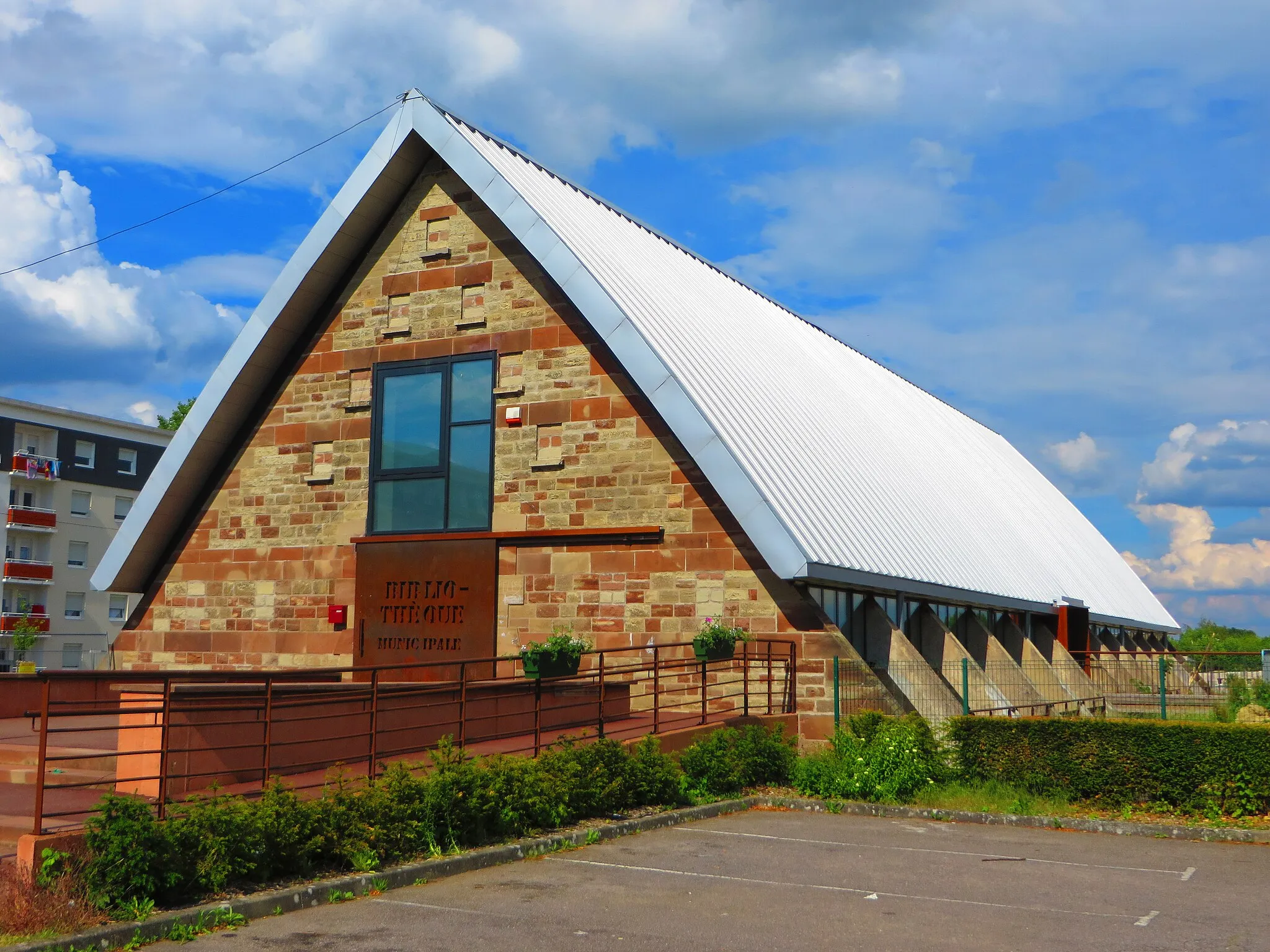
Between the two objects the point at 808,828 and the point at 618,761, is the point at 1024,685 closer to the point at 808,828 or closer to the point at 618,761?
the point at 808,828

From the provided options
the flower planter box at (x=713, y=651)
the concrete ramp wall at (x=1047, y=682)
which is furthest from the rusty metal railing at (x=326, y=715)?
the concrete ramp wall at (x=1047, y=682)

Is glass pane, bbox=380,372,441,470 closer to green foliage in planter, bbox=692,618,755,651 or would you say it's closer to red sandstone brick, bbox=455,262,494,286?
red sandstone brick, bbox=455,262,494,286

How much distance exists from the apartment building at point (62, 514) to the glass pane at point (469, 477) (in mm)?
49058

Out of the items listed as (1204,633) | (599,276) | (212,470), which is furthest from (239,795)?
(1204,633)

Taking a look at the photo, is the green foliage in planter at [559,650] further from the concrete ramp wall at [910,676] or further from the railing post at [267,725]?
the railing post at [267,725]

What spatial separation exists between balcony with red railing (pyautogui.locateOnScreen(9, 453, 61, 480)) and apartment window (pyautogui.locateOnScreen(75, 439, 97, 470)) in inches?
72.6

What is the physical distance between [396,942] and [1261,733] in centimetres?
1081

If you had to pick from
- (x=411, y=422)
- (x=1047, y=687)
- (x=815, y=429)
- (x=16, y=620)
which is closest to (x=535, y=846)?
(x=411, y=422)

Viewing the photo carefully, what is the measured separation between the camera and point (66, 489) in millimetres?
68750

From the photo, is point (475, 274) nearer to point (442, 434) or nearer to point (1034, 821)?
point (442, 434)

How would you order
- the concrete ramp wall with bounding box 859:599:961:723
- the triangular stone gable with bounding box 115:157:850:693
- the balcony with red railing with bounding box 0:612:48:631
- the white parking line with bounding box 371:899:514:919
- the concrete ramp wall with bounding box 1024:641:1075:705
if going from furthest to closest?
the balcony with red railing with bounding box 0:612:48:631
the concrete ramp wall with bounding box 1024:641:1075:705
the triangular stone gable with bounding box 115:157:850:693
the concrete ramp wall with bounding box 859:599:961:723
the white parking line with bounding box 371:899:514:919

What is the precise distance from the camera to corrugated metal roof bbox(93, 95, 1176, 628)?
1792cm

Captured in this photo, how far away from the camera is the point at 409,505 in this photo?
69.6 ft

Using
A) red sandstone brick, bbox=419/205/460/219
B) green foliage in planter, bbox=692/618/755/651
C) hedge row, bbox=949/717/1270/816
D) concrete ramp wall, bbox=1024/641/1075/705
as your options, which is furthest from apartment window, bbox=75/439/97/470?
hedge row, bbox=949/717/1270/816
